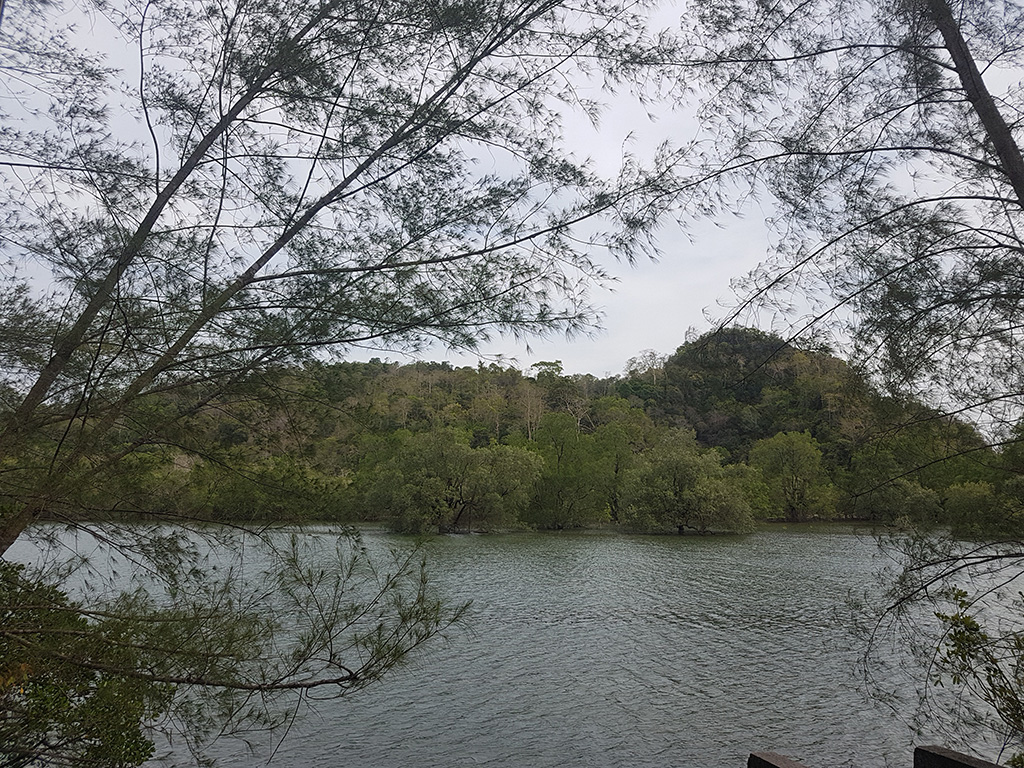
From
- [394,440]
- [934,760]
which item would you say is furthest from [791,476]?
[394,440]

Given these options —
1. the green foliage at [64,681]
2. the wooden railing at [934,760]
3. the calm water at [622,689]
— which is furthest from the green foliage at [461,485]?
the green foliage at [64,681]

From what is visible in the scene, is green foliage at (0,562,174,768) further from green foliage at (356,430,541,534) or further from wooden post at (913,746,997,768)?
green foliage at (356,430,541,534)

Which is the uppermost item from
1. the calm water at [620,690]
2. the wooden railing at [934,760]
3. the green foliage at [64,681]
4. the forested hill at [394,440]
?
the forested hill at [394,440]

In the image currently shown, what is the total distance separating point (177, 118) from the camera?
3467mm

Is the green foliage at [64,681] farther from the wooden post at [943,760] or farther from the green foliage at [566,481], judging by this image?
the green foliage at [566,481]

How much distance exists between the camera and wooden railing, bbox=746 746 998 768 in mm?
3377

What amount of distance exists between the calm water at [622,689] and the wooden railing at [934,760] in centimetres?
264

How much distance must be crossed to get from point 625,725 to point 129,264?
6.92 meters

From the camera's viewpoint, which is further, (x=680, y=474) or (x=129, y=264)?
(x=680, y=474)

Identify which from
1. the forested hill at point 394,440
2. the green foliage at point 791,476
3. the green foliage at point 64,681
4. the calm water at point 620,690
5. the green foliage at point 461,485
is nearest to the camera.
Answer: the green foliage at point 64,681

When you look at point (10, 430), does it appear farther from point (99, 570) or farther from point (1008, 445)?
point (1008, 445)

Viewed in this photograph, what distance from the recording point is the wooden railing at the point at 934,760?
338cm

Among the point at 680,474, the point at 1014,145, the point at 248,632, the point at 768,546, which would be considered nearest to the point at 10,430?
the point at 248,632

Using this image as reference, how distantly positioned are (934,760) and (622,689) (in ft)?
17.5
